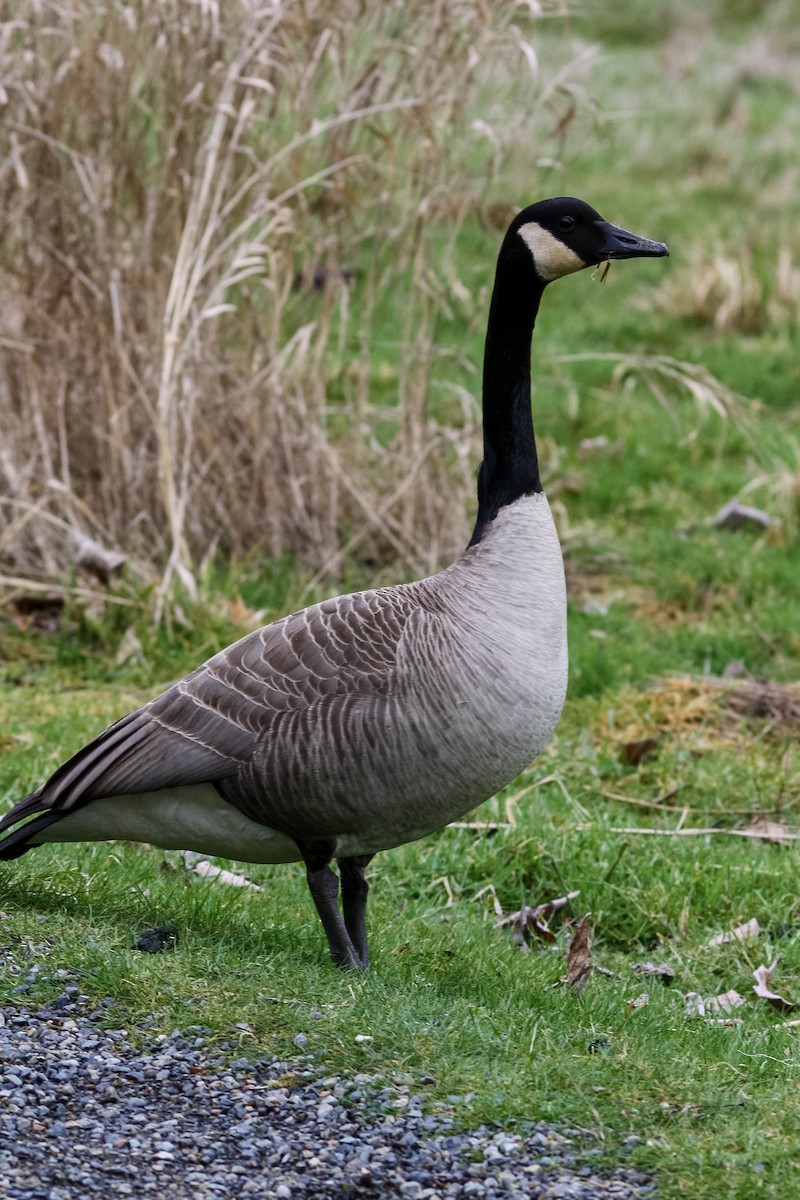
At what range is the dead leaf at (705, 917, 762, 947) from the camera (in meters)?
5.24

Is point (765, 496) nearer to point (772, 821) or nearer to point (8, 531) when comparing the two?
point (772, 821)

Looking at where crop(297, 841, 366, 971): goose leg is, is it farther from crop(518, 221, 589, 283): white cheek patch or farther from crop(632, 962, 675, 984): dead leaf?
crop(518, 221, 589, 283): white cheek patch

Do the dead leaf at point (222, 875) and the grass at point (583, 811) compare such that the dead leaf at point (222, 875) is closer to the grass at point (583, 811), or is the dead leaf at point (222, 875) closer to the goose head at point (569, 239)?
the grass at point (583, 811)

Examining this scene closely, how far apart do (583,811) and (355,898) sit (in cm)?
179

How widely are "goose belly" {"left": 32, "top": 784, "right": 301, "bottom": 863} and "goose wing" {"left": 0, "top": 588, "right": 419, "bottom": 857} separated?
0.26ft

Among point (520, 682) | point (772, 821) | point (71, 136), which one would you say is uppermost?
point (71, 136)

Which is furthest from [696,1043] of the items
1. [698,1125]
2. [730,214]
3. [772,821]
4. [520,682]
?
[730,214]

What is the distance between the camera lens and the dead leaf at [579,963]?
4.52 meters

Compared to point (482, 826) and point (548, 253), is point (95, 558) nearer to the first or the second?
point (482, 826)

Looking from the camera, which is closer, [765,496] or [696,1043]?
[696,1043]

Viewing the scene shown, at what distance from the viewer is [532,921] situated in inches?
211

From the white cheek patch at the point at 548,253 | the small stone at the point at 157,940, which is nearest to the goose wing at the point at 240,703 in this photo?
the small stone at the point at 157,940

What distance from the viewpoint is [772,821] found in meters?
6.25

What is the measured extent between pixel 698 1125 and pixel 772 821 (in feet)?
9.70
